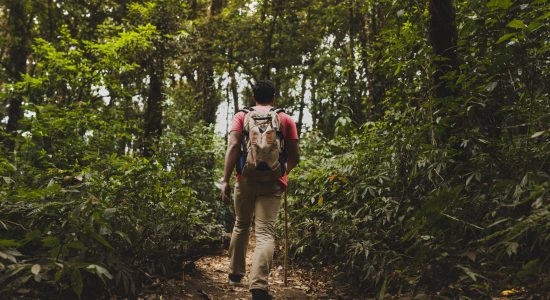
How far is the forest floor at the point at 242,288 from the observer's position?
394 centimetres

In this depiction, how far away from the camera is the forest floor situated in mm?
3940

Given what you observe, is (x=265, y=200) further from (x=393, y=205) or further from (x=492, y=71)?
(x=492, y=71)

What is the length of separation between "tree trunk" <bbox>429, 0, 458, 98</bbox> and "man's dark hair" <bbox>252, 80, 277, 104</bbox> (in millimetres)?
1673

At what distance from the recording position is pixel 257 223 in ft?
13.2

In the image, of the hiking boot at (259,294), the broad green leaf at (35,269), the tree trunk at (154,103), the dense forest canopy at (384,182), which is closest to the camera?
the broad green leaf at (35,269)

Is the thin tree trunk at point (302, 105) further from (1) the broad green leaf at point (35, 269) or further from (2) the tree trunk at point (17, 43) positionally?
(1) the broad green leaf at point (35, 269)

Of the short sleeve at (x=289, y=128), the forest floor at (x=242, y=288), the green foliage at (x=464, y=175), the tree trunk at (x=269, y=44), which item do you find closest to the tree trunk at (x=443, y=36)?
the green foliage at (x=464, y=175)

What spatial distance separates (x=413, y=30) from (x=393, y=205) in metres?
1.90

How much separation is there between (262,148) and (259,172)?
10.0 inches

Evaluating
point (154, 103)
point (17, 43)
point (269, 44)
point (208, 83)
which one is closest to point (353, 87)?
point (269, 44)

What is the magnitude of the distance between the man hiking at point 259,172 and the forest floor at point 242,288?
415 millimetres

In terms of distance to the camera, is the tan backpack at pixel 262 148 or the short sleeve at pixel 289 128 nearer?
the tan backpack at pixel 262 148

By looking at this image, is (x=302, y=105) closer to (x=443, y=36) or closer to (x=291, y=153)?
(x=291, y=153)

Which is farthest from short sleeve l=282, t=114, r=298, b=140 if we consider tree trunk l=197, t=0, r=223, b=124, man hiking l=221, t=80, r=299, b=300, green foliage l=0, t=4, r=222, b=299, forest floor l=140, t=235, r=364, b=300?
tree trunk l=197, t=0, r=223, b=124
